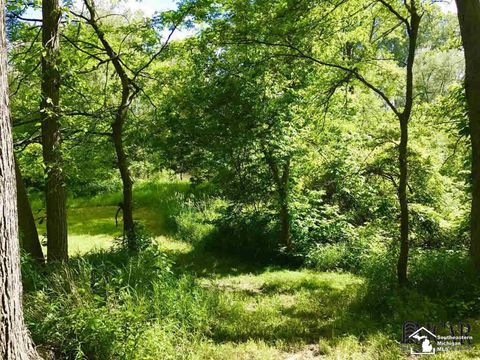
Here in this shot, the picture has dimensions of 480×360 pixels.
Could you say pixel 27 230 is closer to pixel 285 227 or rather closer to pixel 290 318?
pixel 290 318

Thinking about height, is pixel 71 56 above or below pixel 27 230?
above

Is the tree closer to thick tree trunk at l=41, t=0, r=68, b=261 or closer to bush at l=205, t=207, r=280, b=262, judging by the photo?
thick tree trunk at l=41, t=0, r=68, b=261

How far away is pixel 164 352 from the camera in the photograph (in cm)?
377

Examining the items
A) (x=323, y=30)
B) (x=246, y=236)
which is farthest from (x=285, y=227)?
(x=323, y=30)

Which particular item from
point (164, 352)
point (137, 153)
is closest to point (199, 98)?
point (137, 153)

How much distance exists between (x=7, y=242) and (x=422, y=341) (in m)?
3.89

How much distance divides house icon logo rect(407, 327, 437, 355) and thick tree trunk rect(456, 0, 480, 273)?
156 cm

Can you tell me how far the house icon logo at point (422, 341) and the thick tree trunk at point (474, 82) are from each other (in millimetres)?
1565

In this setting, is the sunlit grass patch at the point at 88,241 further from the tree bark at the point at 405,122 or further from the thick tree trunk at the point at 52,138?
the tree bark at the point at 405,122

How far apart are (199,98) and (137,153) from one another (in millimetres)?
2115

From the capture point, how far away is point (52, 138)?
5336mm

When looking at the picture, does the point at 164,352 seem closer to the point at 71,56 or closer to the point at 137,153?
the point at 71,56

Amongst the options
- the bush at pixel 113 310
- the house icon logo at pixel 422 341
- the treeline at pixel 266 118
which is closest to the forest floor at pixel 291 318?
the house icon logo at pixel 422 341

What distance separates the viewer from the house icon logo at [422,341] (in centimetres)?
374
